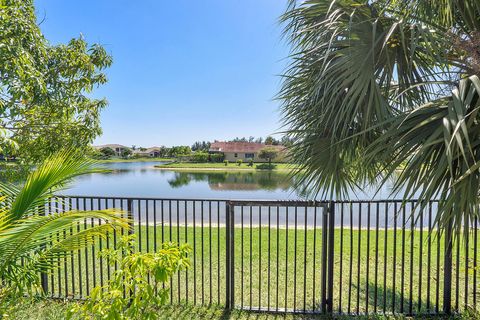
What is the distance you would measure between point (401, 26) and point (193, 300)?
3598 mm

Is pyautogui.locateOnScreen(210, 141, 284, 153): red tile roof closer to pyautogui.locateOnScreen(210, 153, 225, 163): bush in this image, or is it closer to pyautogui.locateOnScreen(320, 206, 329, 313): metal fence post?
pyautogui.locateOnScreen(210, 153, 225, 163): bush

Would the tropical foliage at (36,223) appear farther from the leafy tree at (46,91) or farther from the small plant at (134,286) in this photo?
the leafy tree at (46,91)

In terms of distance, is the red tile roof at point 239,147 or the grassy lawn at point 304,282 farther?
the red tile roof at point 239,147

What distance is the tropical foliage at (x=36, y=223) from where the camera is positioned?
1634 mm

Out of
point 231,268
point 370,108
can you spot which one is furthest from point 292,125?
point 231,268

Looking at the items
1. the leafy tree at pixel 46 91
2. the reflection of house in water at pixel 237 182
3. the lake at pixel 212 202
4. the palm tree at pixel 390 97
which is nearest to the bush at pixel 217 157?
the lake at pixel 212 202

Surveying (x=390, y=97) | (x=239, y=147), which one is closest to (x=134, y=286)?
(x=390, y=97)

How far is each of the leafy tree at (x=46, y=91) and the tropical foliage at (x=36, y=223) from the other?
124cm

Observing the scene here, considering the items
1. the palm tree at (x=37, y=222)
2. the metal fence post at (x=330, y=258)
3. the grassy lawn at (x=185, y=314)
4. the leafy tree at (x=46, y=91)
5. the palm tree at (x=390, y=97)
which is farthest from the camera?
the metal fence post at (x=330, y=258)

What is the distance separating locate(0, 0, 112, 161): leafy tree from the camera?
8.56ft

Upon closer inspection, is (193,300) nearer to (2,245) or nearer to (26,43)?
(2,245)

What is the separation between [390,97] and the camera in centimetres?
281

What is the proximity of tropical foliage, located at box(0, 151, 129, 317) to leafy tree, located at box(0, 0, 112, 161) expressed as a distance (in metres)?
1.24

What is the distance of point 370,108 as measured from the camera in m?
2.38
